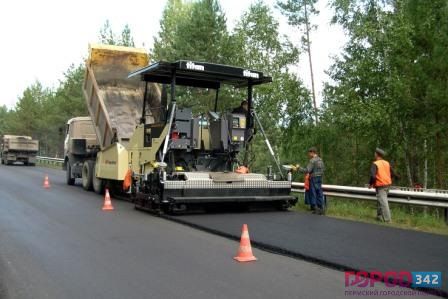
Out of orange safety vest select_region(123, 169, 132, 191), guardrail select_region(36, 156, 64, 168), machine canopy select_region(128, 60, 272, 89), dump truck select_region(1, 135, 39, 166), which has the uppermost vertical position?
machine canopy select_region(128, 60, 272, 89)

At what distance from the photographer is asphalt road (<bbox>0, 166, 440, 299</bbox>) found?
4.83 m

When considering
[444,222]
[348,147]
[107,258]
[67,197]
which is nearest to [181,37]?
[348,147]

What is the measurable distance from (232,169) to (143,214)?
2.43 metres

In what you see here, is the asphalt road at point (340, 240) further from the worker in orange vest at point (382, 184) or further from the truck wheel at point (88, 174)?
the truck wheel at point (88, 174)

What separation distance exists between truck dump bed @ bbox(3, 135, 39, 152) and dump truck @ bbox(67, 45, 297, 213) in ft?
74.3

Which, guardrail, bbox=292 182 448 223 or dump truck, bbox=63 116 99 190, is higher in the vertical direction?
dump truck, bbox=63 116 99 190

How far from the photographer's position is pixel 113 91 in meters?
14.8

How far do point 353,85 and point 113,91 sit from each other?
319 inches

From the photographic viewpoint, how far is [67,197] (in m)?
13.5

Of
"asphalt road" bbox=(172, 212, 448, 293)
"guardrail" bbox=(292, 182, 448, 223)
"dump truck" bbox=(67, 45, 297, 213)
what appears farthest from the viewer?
"dump truck" bbox=(67, 45, 297, 213)

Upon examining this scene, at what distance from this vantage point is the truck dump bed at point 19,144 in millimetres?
34219

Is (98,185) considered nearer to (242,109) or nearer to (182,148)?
(182,148)

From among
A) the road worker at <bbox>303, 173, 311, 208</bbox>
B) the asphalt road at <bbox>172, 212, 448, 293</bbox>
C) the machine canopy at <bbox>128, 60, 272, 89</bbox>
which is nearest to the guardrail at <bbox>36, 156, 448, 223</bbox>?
the road worker at <bbox>303, 173, 311, 208</bbox>

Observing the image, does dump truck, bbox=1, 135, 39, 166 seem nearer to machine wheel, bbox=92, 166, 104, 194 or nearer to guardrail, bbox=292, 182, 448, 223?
machine wheel, bbox=92, 166, 104, 194
